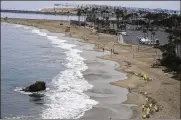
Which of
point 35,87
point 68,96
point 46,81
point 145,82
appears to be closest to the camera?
point 68,96

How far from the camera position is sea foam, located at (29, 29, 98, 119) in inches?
1150

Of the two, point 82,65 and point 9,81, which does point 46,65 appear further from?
point 9,81

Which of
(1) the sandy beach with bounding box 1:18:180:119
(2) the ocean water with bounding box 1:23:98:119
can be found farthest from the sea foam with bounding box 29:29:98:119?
(1) the sandy beach with bounding box 1:18:180:119

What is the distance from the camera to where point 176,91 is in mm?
37375

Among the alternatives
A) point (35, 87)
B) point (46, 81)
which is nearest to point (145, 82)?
point (46, 81)

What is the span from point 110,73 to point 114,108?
55.3 ft

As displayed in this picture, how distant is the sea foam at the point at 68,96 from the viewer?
2922 cm

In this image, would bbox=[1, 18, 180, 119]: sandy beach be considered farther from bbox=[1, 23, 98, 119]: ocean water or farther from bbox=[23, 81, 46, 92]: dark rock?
bbox=[23, 81, 46, 92]: dark rock

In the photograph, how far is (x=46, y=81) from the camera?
41.4 metres

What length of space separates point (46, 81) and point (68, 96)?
7373mm

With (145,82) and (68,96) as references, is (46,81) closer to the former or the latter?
(68,96)

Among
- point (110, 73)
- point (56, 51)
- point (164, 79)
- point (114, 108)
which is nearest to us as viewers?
point (114, 108)

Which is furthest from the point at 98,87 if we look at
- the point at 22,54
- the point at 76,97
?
the point at 22,54

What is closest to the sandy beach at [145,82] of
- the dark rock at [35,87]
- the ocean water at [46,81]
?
the ocean water at [46,81]
